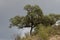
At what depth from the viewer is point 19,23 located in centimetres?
2498

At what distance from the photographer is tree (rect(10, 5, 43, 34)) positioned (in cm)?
2423

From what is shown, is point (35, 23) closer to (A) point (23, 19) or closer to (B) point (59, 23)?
(A) point (23, 19)

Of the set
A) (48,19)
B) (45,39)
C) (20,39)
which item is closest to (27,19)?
(48,19)

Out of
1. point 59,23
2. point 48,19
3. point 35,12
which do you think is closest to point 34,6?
point 35,12

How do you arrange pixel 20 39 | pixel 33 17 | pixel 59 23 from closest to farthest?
1. pixel 20 39
2. pixel 33 17
3. pixel 59 23

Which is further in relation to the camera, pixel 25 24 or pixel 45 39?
pixel 25 24

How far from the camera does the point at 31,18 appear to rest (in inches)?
963

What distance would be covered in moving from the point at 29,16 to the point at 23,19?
1047 millimetres

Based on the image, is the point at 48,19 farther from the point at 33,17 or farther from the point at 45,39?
the point at 45,39

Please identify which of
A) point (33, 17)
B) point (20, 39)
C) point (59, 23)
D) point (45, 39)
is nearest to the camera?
point (45, 39)

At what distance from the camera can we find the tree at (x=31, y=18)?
24.2 metres

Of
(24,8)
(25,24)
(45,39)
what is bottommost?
(45,39)

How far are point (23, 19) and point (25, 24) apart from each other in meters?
0.65

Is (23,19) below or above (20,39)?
above
